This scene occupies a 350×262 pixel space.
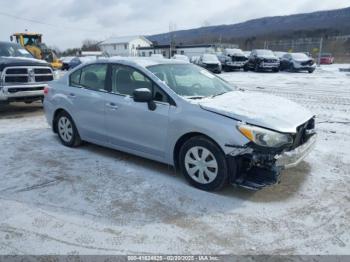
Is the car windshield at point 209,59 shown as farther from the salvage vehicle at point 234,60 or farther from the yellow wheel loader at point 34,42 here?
the yellow wheel loader at point 34,42

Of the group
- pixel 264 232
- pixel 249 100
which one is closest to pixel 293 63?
pixel 249 100

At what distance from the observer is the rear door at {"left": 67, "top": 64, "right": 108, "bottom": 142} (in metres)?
5.03

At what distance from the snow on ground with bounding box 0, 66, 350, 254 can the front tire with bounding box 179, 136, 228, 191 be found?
155mm

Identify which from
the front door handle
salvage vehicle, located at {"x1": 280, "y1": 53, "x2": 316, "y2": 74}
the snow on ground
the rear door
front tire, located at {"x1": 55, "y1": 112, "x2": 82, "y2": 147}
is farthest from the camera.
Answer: salvage vehicle, located at {"x1": 280, "y1": 53, "x2": 316, "y2": 74}

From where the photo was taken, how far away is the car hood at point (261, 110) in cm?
367

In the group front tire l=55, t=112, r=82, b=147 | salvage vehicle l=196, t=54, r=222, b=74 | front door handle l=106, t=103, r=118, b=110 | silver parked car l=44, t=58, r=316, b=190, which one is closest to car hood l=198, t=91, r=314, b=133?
silver parked car l=44, t=58, r=316, b=190

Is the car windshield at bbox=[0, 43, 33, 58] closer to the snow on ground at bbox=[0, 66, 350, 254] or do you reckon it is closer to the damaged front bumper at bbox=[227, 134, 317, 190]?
the snow on ground at bbox=[0, 66, 350, 254]

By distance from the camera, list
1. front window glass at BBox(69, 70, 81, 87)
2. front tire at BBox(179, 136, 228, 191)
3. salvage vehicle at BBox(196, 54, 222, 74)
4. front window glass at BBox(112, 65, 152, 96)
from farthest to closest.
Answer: salvage vehicle at BBox(196, 54, 222, 74), front window glass at BBox(69, 70, 81, 87), front window glass at BBox(112, 65, 152, 96), front tire at BBox(179, 136, 228, 191)

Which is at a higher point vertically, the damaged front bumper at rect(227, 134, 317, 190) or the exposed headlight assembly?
the exposed headlight assembly

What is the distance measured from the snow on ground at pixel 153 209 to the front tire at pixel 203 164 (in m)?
0.16

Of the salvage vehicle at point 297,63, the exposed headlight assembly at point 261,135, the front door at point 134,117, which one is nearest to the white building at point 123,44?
the salvage vehicle at point 297,63

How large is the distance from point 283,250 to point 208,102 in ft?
6.44

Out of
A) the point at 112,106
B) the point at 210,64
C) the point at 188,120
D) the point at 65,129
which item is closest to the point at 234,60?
the point at 210,64

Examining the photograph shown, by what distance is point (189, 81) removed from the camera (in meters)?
4.70
